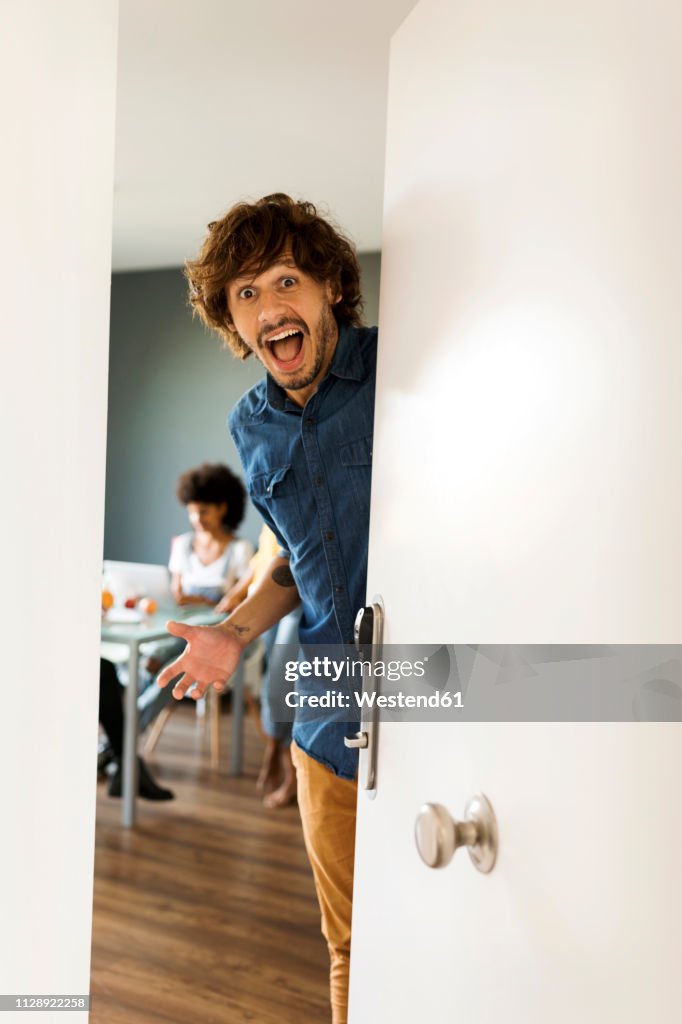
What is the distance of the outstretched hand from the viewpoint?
5.12ft

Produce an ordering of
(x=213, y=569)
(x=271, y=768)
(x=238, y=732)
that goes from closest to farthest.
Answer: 1. (x=271, y=768)
2. (x=238, y=732)
3. (x=213, y=569)

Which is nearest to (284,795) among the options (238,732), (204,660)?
(238,732)

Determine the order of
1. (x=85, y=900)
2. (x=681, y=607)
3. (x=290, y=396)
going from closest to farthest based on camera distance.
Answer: (x=681, y=607), (x=85, y=900), (x=290, y=396)

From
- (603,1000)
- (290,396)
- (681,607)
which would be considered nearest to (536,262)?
(681,607)

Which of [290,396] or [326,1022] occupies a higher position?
[290,396]

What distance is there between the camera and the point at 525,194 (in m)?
0.89

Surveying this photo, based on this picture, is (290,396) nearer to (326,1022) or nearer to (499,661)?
(499,661)

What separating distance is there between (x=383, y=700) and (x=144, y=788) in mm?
2781

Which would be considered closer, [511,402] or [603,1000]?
[603,1000]

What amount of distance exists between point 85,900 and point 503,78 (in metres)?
1.16

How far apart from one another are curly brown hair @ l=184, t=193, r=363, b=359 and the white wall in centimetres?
35

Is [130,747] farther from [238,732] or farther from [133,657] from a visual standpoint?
[238,732]

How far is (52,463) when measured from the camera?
1156 millimetres

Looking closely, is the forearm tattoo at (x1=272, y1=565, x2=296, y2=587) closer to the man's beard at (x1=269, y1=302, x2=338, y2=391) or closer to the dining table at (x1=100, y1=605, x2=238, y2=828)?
the man's beard at (x1=269, y1=302, x2=338, y2=391)
